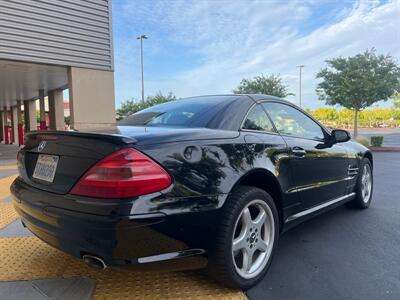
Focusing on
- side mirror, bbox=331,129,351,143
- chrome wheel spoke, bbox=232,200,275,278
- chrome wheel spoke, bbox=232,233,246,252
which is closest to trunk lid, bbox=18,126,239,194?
chrome wheel spoke, bbox=232,200,275,278

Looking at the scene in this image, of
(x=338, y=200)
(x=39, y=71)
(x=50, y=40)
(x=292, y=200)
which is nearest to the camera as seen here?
(x=292, y=200)

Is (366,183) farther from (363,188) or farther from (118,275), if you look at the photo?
(118,275)

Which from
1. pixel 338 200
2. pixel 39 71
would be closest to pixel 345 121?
pixel 39 71

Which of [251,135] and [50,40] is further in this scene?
[50,40]

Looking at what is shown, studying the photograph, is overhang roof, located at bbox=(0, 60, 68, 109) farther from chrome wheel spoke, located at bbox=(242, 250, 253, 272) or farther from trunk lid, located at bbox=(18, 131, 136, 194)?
chrome wheel spoke, located at bbox=(242, 250, 253, 272)

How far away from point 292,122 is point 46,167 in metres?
2.28

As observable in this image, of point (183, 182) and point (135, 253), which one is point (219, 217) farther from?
point (135, 253)

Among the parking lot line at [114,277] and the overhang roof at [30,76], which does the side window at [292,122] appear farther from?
the overhang roof at [30,76]

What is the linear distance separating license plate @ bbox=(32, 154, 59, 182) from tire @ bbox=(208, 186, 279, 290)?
1143mm

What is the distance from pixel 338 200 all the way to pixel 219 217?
85.5 inches

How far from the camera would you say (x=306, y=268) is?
114 inches

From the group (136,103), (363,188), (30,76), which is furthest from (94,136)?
(136,103)

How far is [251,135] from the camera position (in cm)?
275

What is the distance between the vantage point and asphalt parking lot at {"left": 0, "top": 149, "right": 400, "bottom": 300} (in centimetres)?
249
